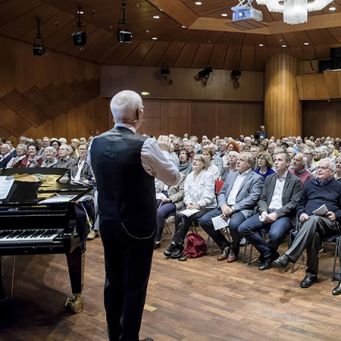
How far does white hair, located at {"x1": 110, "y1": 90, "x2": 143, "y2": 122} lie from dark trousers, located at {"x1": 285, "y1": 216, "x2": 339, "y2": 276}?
2.02 m

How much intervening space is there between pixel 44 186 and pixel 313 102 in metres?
14.0

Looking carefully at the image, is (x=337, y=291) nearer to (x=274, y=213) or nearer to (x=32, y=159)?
(x=274, y=213)

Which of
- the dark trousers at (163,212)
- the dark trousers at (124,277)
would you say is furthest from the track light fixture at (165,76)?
the dark trousers at (124,277)

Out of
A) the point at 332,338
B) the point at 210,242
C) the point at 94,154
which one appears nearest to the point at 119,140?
the point at 94,154

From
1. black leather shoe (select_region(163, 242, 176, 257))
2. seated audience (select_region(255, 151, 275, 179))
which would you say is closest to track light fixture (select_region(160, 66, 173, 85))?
seated audience (select_region(255, 151, 275, 179))

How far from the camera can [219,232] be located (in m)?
4.29

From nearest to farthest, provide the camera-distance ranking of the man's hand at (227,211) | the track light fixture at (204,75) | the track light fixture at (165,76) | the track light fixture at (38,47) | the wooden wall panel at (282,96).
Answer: the man's hand at (227,211)
the track light fixture at (38,47)
the track light fixture at (165,76)
the wooden wall panel at (282,96)
the track light fixture at (204,75)

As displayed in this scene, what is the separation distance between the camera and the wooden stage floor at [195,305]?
2684mm

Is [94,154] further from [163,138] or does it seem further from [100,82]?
[100,82]

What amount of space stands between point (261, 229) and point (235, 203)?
384 millimetres

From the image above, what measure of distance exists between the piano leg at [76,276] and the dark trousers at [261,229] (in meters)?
1.60

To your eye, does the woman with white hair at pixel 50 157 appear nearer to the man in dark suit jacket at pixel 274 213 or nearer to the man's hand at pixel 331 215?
the man in dark suit jacket at pixel 274 213

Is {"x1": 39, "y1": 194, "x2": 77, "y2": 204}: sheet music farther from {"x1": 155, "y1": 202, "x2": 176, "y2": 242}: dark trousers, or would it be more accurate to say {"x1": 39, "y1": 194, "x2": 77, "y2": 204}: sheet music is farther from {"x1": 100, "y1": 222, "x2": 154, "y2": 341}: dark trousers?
{"x1": 155, "y1": 202, "x2": 176, "y2": 242}: dark trousers

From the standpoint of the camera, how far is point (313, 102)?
15.6 m
